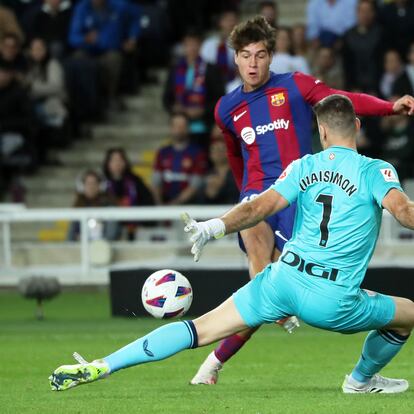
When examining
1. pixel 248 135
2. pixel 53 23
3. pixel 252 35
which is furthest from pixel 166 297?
pixel 53 23

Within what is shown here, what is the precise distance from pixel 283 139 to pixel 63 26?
1366 centimetres

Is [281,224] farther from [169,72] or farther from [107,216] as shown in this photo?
[169,72]

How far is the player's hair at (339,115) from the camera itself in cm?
811

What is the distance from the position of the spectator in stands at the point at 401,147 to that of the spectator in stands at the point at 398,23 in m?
1.68

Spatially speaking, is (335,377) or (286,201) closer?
(286,201)

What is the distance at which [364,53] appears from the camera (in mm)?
20688

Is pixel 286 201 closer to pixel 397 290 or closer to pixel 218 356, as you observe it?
pixel 218 356

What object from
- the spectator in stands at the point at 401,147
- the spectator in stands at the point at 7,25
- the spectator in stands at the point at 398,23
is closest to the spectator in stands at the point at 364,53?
the spectator in stands at the point at 398,23

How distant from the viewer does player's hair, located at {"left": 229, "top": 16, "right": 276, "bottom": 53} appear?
10.1 m

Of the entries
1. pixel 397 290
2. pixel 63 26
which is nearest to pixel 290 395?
pixel 397 290

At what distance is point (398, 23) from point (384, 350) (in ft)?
42.9

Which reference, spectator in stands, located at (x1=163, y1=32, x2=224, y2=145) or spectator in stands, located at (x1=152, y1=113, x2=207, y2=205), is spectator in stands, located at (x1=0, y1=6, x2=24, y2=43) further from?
spectator in stands, located at (x1=152, y1=113, x2=207, y2=205)

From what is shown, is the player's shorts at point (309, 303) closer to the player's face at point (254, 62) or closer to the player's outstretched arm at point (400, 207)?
the player's outstretched arm at point (400, 207)

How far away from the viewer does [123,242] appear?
1884 centimetres
